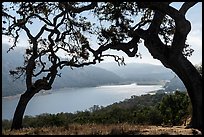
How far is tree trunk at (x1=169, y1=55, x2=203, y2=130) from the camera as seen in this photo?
8.91m

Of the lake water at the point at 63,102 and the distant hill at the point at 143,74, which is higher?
the distant hill at the point at 143,74

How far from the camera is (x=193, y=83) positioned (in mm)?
9109

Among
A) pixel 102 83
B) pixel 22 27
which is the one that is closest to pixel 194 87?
pixel 22 27

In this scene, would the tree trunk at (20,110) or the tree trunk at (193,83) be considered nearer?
the tree trunk at (193,83)

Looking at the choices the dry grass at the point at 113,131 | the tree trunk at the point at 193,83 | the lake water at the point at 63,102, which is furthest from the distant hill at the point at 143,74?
the dry grass at the point at 113,131

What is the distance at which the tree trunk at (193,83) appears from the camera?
891 cm

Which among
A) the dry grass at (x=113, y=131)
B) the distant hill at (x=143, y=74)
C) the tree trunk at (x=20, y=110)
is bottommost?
the dry grass at (x=113, y=131)

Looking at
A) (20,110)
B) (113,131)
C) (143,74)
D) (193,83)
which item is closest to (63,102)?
(20,110)

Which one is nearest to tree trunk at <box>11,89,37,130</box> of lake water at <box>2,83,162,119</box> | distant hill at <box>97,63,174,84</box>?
lake water at <box>2,83,162,119</box>

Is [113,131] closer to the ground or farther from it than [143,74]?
closer to the ground

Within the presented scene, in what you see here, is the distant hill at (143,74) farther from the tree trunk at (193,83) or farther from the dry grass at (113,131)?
the dry grass at (113,131)

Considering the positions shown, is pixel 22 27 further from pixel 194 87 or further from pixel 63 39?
pixel 194 87

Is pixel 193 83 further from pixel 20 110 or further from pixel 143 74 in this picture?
pixel 143 74

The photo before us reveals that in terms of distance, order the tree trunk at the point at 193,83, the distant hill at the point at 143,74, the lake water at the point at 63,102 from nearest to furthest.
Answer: the tree trunk at the point at 193,83
the lake water at the point at 63,102
the distant hill at the point at 143,74
